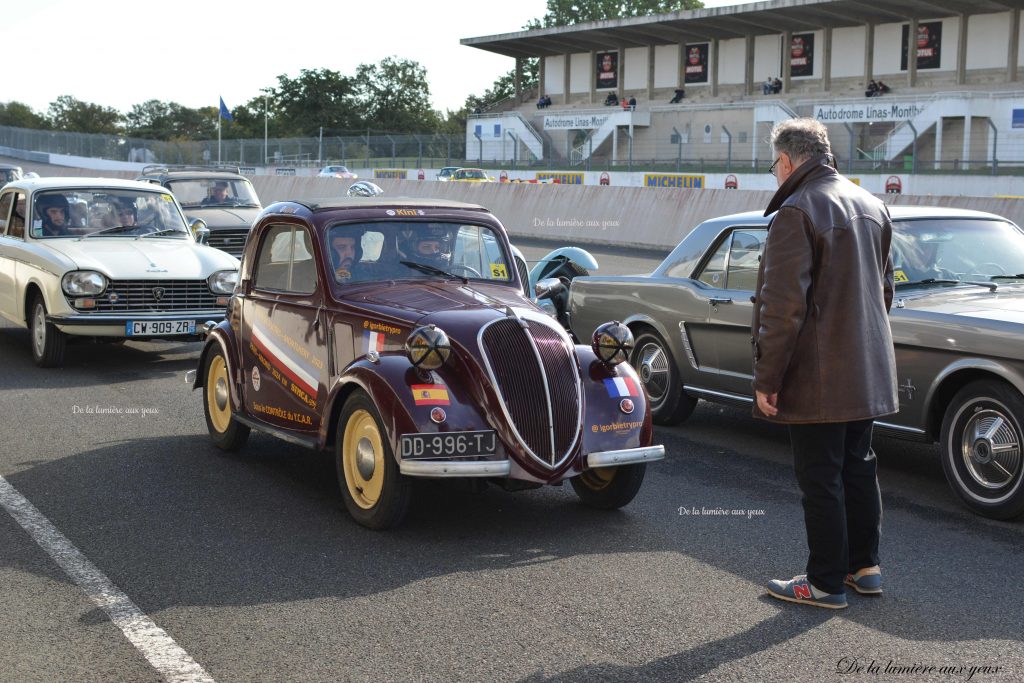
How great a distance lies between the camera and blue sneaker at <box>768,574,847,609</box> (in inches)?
195

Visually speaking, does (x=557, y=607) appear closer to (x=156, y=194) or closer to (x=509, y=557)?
(x=509, y=557)

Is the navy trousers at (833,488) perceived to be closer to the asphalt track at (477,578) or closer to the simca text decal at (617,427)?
the asphalt track at (477,578)

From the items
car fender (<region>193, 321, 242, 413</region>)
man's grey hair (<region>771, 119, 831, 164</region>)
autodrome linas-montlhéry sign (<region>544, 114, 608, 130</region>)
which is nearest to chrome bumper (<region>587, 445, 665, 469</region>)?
man's grey hair (<region>771, 119, 831, 164</region>)

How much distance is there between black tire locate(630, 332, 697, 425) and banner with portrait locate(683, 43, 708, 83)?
206ft

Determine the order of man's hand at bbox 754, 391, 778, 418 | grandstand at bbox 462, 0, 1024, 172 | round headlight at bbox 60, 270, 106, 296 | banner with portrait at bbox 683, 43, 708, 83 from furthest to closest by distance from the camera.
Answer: banner with portrait at bbox 683, 43, 708, 83
grandstand at bbox 462, 0, 1024, 172
round headlight at bbox 60, 270, 106, 296
man's hand at bbox 754, 391, 778, 418

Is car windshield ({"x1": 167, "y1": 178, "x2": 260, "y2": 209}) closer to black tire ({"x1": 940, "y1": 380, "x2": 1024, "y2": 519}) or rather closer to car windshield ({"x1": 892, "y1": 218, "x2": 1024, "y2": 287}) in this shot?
car windshield ({"x1": 892, "y1": 218, "x2": 1024, "y2": 287})

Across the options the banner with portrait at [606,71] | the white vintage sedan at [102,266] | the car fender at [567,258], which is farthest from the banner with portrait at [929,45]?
the white vintage sedan at [102,266]

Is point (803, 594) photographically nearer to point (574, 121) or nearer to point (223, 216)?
point (223, 216)

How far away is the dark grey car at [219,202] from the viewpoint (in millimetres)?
18047

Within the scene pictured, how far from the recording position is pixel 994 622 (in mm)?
4805

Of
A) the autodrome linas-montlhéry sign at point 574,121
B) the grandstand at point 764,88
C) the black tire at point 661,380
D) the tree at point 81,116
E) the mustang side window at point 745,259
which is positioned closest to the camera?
the mustang side window at point 745,259

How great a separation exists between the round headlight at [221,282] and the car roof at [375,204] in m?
4.50

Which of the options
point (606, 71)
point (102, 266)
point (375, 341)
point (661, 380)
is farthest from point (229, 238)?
point (606, 71)

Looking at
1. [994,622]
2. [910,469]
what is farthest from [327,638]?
[910,469]
